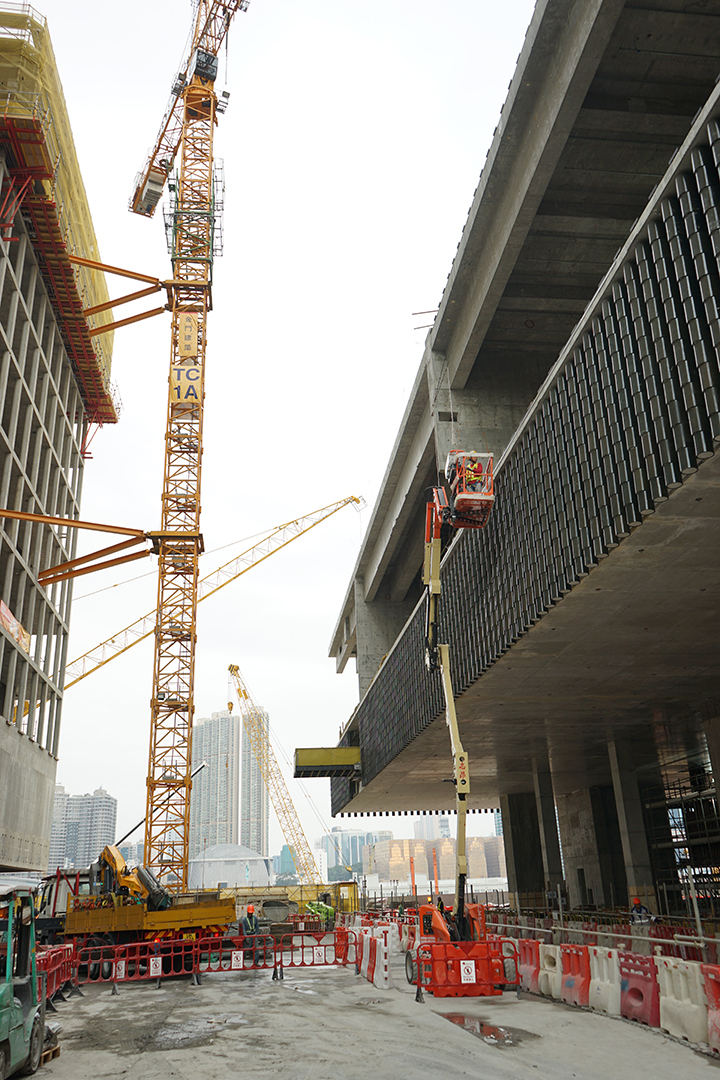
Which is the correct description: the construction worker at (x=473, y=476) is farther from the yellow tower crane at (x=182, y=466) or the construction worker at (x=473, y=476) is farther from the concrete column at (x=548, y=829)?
the yellow tower crane at (x=182, y=466)

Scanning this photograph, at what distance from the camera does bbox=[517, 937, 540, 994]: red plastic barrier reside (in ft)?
56.7

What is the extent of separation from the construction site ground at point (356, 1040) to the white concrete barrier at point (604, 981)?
282 mm

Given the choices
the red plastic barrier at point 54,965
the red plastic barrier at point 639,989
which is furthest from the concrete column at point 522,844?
the red plastic barrier at point 639,989

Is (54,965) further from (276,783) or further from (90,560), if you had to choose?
(276,783)

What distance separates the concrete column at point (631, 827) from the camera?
87.6 ft

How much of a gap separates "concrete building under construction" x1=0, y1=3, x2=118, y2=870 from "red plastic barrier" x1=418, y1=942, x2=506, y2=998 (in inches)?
959

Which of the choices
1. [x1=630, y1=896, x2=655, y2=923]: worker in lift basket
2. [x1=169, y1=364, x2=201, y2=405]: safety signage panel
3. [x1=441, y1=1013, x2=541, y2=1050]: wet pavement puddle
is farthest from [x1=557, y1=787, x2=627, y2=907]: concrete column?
[x1=169, y1=364, x2=201, y2=405]: safety signage panel

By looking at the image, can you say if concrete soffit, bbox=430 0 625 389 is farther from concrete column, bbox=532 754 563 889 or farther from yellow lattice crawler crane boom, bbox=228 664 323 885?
yellow lattice crawler crane boom, bbox=228 664 323 885

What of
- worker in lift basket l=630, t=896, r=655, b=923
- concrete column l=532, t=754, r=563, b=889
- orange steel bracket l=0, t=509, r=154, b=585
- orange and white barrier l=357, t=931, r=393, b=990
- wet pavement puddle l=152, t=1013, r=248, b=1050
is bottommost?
wet pavement puddle l=152, t=1013, r=248, b=1050

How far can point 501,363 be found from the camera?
28938 millimetres

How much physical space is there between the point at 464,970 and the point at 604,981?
3.67m

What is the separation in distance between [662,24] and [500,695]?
16.6 meters

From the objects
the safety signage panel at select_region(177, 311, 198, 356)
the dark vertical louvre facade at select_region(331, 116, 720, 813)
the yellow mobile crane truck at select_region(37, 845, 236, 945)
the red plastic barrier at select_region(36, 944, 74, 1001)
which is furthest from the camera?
the safety signage panel at select_region(177, 311, 198, 356)

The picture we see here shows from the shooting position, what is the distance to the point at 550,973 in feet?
54.5
